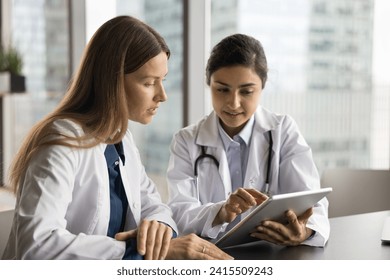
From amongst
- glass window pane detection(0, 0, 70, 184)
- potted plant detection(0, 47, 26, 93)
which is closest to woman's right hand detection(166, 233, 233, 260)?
potted plant detection(0, 47, 26, 93)

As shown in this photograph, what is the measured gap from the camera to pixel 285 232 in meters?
1.11

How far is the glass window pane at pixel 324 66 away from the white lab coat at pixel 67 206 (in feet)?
5.74

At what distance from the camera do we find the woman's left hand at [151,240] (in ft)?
3.23

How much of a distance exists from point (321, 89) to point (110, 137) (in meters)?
1.93

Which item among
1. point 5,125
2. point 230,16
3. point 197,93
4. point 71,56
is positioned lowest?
point 5,125

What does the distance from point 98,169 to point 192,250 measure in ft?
0.81

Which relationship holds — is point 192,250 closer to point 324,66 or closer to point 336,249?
point 336,249

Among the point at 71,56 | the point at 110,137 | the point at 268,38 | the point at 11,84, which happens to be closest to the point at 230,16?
the point at 268,38

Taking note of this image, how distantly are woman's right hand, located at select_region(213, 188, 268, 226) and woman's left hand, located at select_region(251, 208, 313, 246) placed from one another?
0.06m

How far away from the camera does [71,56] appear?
9.72 ft

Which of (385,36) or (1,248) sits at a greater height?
(385,36)
